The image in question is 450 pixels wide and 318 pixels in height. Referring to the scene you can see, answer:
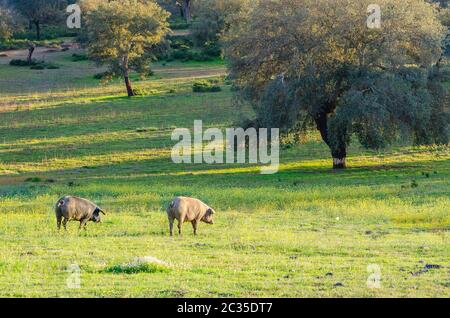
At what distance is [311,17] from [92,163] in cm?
1538

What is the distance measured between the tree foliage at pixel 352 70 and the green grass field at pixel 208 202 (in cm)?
256

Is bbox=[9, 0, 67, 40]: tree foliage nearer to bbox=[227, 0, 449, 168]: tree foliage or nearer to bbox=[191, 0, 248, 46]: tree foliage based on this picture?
bbox=[191, 0, 248, 46]: tree foliage

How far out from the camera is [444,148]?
5275 centimetres

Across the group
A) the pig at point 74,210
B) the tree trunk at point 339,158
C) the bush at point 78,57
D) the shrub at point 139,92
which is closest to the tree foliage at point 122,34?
the shrub at point 139,92

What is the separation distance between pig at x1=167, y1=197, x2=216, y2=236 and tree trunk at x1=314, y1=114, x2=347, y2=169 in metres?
22.1

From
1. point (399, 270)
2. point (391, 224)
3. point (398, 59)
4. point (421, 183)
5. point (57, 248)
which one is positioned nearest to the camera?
point (399, 270)

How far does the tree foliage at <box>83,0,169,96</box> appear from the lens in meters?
80.7

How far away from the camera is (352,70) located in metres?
45.8

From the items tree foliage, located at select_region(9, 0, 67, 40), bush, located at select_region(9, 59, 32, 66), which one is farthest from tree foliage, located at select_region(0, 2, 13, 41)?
tree foliage, located at select_region(9, 0, 67, 40)

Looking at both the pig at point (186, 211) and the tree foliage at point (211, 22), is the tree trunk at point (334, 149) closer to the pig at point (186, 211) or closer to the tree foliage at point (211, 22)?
the pig at point (186, 211)

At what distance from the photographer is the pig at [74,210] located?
80.0 feet

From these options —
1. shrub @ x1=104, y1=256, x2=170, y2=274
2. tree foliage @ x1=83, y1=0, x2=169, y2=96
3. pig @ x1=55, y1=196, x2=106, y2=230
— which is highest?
tree foliage @ x1=83, y1=0, x2=169, y2=96
